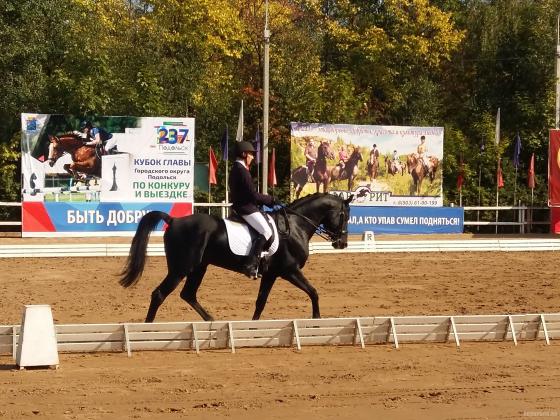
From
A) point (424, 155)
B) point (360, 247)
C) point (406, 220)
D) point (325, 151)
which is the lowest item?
point (360, 247)

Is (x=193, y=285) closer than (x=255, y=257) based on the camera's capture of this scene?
No

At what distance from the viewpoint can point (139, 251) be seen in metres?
12.3

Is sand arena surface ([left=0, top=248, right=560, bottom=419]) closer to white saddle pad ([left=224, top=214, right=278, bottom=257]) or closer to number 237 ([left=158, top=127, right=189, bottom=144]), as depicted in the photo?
white saddle pad ([left=224, top=214, right=278, bottom=257])

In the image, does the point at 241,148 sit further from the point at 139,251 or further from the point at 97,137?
the point at 97,137

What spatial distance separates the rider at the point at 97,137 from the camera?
2953 cm

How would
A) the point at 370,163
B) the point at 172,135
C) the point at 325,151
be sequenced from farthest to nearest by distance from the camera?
the point at 370,163 < the point at 325,151 < the point at 172,135

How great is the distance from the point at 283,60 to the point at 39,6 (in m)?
11.4

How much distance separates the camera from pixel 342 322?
1180 centimetres

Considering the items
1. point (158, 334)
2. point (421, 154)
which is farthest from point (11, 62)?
point (158, 334)

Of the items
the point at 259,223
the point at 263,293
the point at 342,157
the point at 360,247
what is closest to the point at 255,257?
the point at 259,223

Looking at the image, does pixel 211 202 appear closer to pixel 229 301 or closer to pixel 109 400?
pixel 229 301

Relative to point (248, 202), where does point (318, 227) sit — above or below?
below

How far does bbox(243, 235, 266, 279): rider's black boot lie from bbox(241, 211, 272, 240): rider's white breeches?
0.24 ft

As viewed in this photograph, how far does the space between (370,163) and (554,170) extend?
6.63 metres
